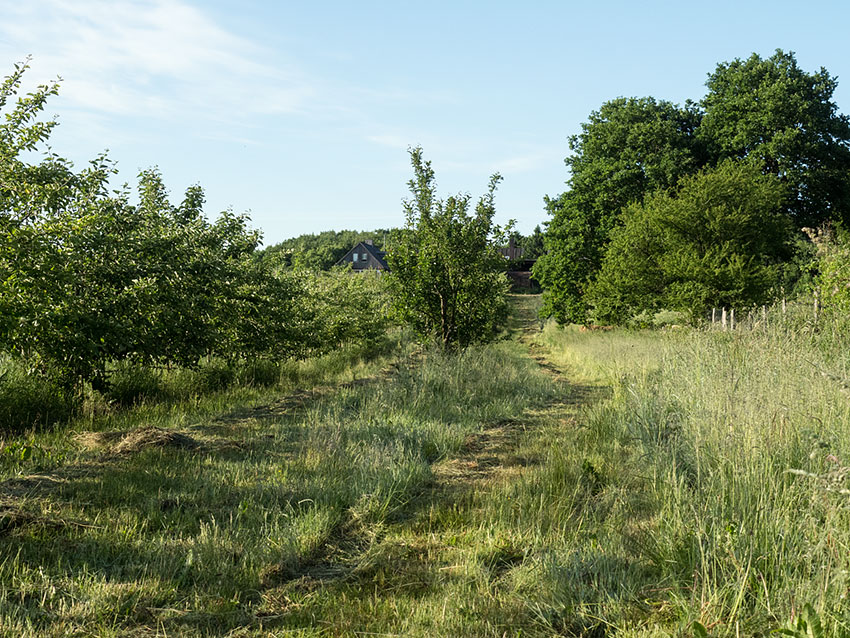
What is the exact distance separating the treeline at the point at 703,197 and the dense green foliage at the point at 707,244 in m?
0.05

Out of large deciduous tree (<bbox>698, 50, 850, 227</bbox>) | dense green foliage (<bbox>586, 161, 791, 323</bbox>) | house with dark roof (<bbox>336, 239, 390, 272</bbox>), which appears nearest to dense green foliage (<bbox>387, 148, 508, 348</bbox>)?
dense green foliage (<bbox>586, 161, 791, 323</bbox>)

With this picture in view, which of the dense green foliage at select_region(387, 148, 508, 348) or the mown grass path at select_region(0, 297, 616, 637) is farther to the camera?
the dense green foliage at select_region(387, 148, 508, 348)

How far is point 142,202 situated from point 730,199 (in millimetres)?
20211

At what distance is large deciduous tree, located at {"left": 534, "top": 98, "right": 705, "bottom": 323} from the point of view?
94.5 feet

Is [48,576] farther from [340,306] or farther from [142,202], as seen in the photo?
[340,306]

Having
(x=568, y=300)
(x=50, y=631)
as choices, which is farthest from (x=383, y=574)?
(x=568, y=300)

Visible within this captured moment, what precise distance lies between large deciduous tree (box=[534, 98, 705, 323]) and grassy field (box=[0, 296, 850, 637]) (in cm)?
2324

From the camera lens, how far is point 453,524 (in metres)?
5.02

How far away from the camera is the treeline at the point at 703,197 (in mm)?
21969

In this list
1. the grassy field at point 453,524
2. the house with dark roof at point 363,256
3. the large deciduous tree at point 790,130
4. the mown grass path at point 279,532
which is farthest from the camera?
the house with dark roof at point 363,256

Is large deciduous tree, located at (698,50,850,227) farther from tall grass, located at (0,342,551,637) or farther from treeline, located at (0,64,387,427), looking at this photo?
tall grass, located at (0,342,551,637)

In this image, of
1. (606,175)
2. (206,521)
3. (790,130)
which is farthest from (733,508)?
(606,175)

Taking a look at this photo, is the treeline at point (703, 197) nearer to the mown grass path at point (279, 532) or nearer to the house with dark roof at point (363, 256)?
the mown grass path at point (279, 532)

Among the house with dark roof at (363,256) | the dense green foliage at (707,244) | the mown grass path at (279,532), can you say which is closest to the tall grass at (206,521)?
the mown grass path at (279,532)
